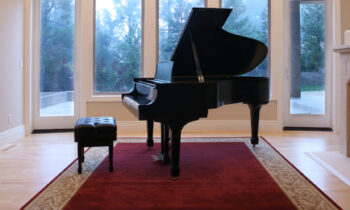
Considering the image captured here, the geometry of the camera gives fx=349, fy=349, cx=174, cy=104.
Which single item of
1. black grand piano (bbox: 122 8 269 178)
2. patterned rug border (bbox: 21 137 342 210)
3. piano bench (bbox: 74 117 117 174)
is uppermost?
black grand piano (bbox: 122 8 269 178)

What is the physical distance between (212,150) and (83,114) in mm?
2298

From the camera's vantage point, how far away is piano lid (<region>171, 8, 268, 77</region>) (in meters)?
3.25

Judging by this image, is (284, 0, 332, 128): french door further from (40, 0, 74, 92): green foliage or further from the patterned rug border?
(40, 0, 74, 92): green foliage

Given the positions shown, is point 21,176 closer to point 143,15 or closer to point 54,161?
point 54,161

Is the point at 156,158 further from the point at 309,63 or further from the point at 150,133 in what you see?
the point at 309,63

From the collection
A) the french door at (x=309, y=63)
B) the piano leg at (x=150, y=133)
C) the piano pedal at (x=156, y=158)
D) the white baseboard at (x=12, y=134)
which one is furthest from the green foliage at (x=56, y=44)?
the french door at (x=309, y=63)

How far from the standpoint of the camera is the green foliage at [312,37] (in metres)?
5.57

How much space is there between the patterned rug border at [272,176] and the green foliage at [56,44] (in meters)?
1.82

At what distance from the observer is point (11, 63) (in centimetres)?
462

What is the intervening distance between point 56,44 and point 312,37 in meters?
4.05

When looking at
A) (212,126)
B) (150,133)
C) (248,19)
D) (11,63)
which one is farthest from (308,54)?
(11,63)

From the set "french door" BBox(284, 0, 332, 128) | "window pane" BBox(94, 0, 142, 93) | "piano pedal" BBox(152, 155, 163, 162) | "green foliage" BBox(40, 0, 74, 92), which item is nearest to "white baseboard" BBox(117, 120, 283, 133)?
"french door" BBox(284, 0, 332, 128)

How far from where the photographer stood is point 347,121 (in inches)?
140

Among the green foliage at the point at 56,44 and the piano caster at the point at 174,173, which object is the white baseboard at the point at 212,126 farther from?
the piano caster at the point at 174,173
